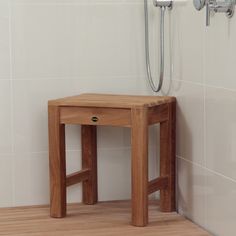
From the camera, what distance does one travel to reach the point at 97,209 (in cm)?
306

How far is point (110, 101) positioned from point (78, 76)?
0.39m

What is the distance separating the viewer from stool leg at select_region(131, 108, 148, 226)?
8.89 ft

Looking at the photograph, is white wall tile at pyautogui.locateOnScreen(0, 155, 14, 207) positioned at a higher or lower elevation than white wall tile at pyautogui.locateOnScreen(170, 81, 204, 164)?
lower

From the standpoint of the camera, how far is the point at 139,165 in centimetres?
273

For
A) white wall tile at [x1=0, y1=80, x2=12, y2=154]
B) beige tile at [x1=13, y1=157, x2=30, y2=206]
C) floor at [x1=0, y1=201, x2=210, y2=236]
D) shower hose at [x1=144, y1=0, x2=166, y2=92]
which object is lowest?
floor at [x1=0, y1=201, x2=210, y2=236]

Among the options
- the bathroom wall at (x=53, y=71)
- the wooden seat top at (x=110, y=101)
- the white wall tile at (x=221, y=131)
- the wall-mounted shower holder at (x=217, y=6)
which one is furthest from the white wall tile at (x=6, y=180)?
the wall-mounted shower holder at (x=217, y=6)

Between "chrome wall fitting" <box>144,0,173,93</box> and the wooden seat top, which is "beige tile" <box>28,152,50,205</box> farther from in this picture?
"chrome wall fitting" <box>144,0,173,93</box>

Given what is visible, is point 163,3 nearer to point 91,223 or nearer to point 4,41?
point 4,41

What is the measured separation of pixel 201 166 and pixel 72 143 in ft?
2.30

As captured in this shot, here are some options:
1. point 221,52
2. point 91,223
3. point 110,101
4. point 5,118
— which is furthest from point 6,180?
point 221,52

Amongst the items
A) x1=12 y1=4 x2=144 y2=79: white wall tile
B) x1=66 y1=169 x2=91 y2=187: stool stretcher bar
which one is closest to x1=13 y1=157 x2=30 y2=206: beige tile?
x1=66 y1=169 x2=91 y2=187: stool stretcher bar

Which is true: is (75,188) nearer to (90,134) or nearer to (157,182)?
(90,134)

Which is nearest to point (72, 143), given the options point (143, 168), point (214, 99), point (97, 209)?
point (97, 209)

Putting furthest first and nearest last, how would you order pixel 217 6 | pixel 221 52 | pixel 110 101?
pixel 110 101 → pixel 221 52 → pixel 217 6
